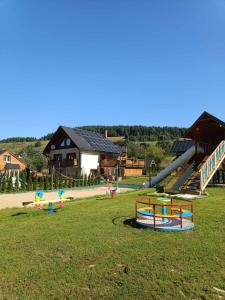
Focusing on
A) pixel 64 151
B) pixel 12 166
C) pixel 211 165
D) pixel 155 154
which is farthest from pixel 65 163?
pixel 155 154

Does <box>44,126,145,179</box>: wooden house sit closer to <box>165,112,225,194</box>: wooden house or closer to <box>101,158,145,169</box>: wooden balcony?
<box>101,158,145,169</box>: wooden balcony

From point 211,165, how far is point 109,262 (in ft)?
49.7

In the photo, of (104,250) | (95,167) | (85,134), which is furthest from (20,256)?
(85,134)

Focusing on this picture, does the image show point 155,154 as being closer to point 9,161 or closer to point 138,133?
point 9,161

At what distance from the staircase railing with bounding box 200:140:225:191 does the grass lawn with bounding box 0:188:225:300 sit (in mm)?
9001

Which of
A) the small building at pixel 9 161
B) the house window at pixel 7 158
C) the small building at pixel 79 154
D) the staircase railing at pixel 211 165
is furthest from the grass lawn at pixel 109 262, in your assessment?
the house window at pixel 7 158

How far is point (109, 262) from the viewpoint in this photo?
5.59 meters

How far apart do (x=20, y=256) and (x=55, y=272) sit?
1233 mm

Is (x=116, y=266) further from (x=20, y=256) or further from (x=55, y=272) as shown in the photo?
(x=20, y=256)

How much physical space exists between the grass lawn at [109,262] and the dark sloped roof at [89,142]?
110 feet

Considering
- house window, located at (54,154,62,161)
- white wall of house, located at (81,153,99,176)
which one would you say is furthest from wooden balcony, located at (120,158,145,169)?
house window, located at (54,154,62,161)

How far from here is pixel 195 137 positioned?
23156mm

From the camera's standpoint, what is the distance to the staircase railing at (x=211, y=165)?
58.3ft

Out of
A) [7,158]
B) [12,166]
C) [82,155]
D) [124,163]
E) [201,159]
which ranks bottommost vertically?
[201,159]
